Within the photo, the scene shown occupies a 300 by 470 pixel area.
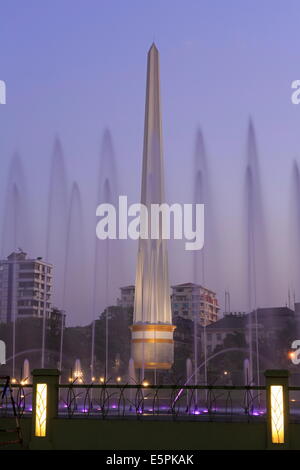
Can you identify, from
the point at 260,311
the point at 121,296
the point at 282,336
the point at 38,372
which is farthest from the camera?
the point at 121,296

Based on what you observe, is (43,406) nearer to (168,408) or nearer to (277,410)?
(277,410)

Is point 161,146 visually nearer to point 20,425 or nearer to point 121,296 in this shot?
point 20,425

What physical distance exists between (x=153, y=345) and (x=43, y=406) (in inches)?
868

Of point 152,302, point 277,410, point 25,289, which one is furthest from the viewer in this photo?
point 25,289

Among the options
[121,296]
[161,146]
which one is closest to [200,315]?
[121,296]

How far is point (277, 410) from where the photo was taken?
15.2m

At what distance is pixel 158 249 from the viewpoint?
125 feet

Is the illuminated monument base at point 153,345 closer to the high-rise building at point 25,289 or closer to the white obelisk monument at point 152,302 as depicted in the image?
the white obelisk monument at point 152,302

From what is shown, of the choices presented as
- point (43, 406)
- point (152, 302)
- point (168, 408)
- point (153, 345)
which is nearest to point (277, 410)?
point (43, 406)

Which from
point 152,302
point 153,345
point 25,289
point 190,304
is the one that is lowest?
point 153,345

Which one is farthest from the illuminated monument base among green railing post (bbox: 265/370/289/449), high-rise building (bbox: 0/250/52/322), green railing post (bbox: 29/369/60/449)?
high-rise building (bbox: 0/250/52/322)
